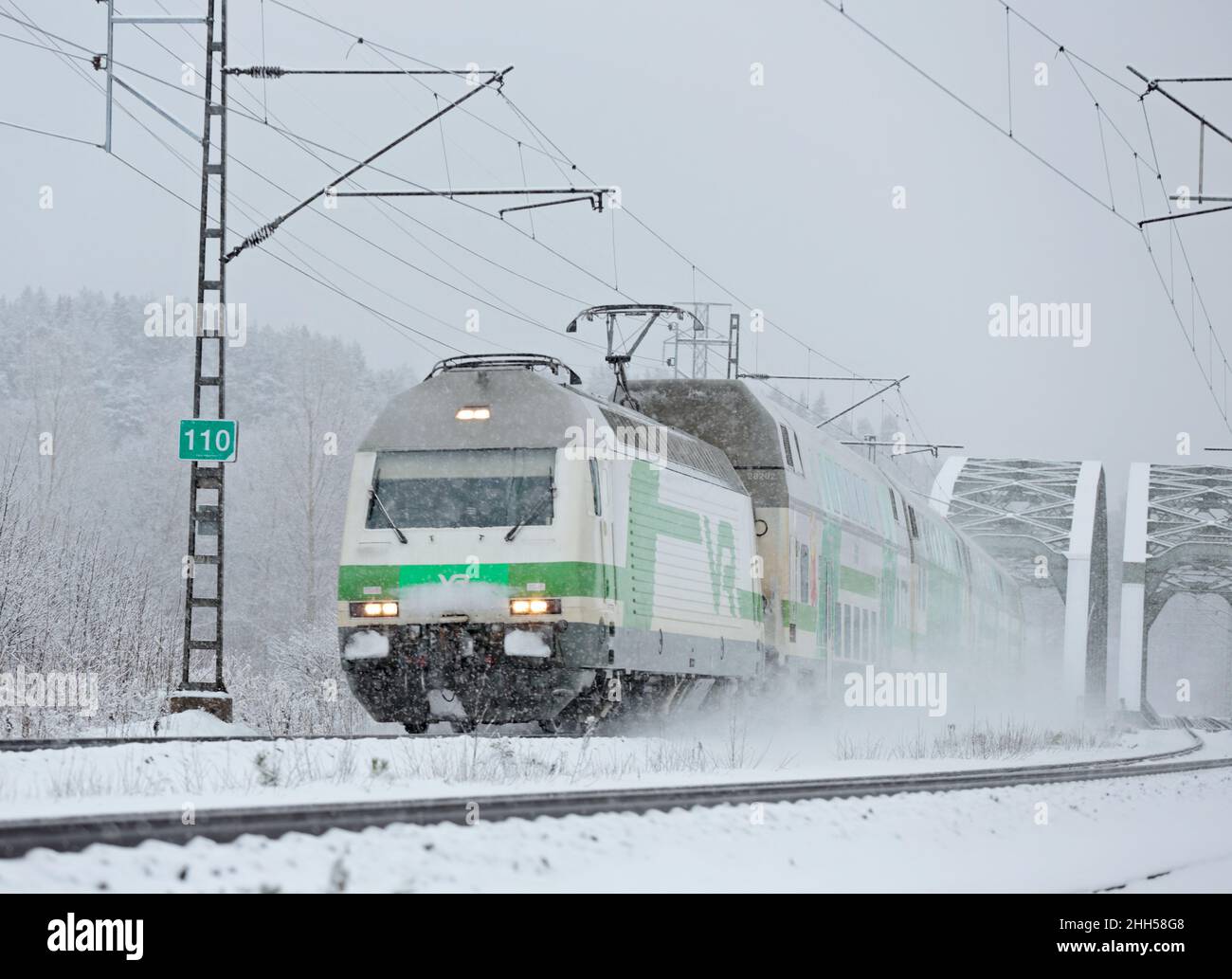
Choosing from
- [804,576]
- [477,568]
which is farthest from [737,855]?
[804,576]

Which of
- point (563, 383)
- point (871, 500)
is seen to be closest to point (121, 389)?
point (871, 500)

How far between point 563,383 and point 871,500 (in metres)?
10.3

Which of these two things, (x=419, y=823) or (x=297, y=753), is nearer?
(x=419, y=823)

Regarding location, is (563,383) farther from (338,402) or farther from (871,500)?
(338,402)

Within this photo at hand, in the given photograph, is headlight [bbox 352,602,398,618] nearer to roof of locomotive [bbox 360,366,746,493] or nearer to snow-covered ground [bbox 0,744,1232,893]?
roof of locomotive [bbox 360,366,746,493]

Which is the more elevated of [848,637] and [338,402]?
[338,402]

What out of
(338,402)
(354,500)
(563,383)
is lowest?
(354,500)

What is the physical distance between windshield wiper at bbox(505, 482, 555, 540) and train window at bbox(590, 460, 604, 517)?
37 centimetres

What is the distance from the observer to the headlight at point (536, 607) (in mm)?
14047

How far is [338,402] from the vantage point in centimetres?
5353

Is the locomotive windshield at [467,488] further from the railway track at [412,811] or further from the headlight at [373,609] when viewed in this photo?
the railway track at [412,811]

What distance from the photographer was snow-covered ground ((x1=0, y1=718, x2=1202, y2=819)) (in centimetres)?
879

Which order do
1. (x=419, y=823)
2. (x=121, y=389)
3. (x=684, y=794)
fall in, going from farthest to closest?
(x=121, y=389), (x=684, y=794), (x=419, y=823)
